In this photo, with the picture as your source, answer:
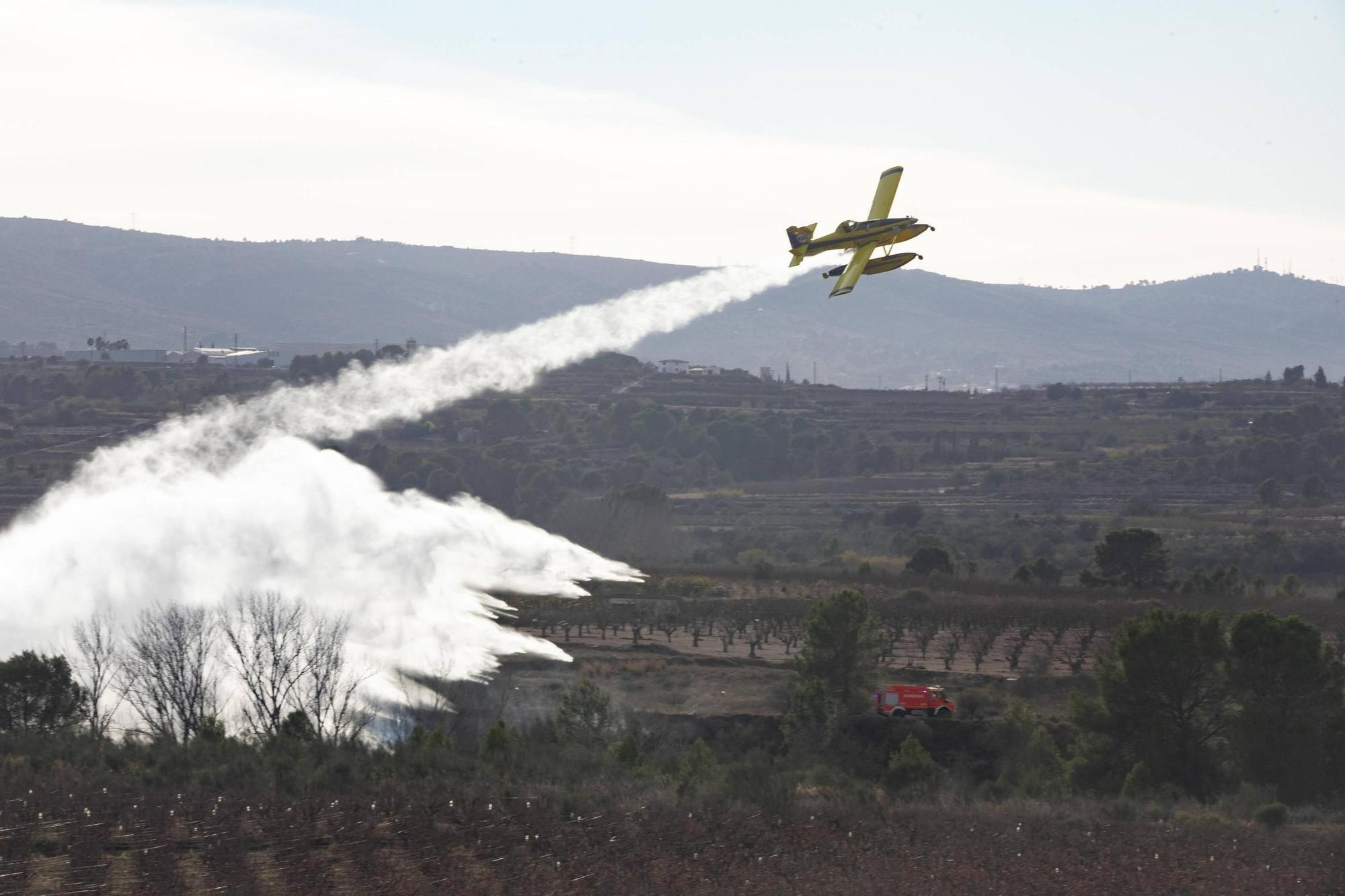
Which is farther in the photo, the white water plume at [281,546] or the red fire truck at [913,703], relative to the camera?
the white water plume at [281,546]

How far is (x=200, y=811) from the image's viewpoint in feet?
117

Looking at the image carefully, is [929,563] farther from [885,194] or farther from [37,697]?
[37,697]

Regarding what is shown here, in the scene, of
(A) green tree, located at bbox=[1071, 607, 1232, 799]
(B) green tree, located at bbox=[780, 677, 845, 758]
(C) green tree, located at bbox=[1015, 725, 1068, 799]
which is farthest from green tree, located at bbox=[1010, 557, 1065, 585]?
(A) green tree, located at bbox=[1071, 607, 1232, 799]

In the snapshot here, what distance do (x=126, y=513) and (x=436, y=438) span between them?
7818 cm

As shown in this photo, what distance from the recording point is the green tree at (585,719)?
5209 centimetres

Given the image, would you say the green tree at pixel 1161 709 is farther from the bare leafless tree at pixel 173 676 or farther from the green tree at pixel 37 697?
the green tree at pixel 37 697

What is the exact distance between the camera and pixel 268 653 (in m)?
58.0

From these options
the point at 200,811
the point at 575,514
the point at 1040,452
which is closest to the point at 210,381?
the point at 575,514

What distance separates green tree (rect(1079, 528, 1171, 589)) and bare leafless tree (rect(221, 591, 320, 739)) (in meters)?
49.2

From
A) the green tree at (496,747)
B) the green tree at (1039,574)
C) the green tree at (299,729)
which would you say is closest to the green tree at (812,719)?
the green tree at (496,747)

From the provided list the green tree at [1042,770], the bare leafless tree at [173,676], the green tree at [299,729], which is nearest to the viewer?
the green tree at [299,729]

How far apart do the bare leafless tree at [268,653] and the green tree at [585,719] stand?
932cm

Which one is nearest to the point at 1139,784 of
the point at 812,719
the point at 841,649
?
the point at 812,719

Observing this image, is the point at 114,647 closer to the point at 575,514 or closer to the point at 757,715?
the point at 757,715
